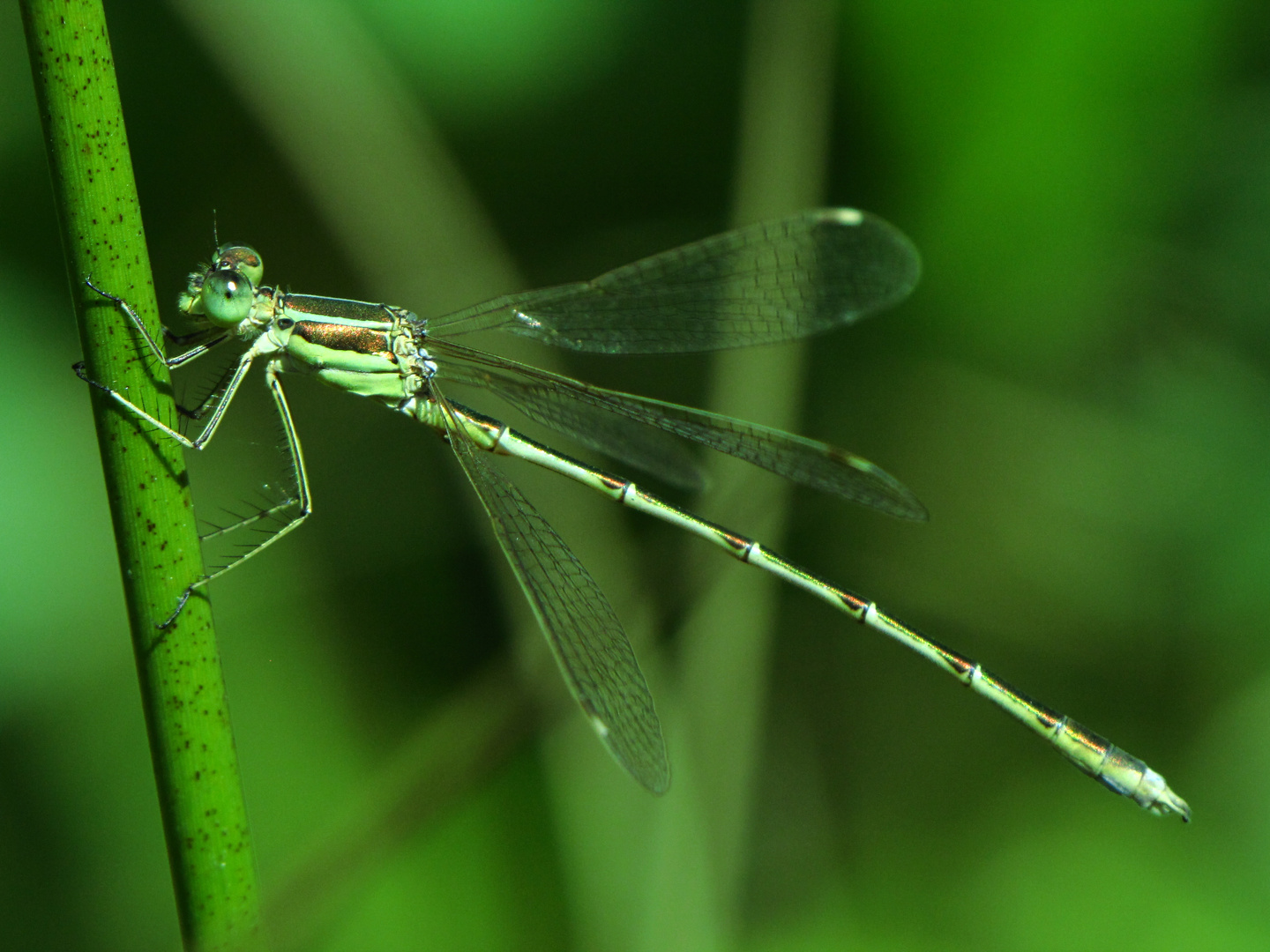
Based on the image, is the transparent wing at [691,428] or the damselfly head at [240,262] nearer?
the damselfly head at [240,262]

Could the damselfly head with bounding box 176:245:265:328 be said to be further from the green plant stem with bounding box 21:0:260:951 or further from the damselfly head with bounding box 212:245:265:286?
the green plant stem with bounding box 21:0:260:951

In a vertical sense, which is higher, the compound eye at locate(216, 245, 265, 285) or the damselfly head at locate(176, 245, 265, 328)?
the compound eye at locate(216, 245, 265, 285)

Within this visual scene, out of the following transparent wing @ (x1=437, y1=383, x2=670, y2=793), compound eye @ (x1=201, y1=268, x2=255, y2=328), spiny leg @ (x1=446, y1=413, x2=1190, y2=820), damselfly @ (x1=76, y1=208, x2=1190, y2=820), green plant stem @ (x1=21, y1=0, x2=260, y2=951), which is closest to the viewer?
green plant stem @ (x1=21, y1=0, x2=260, y2=951)

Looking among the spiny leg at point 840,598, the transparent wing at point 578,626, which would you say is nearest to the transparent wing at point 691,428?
the spiny leg at point 840,598

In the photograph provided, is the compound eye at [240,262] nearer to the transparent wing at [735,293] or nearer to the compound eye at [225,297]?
the compound eye at [225,297]

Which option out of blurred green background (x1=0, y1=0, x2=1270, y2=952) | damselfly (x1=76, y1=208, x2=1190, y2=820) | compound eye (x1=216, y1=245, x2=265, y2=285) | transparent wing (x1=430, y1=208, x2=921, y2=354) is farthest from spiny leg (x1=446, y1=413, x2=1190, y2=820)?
compound eye (x1=216, y1=245, x2=265, y2=285)
